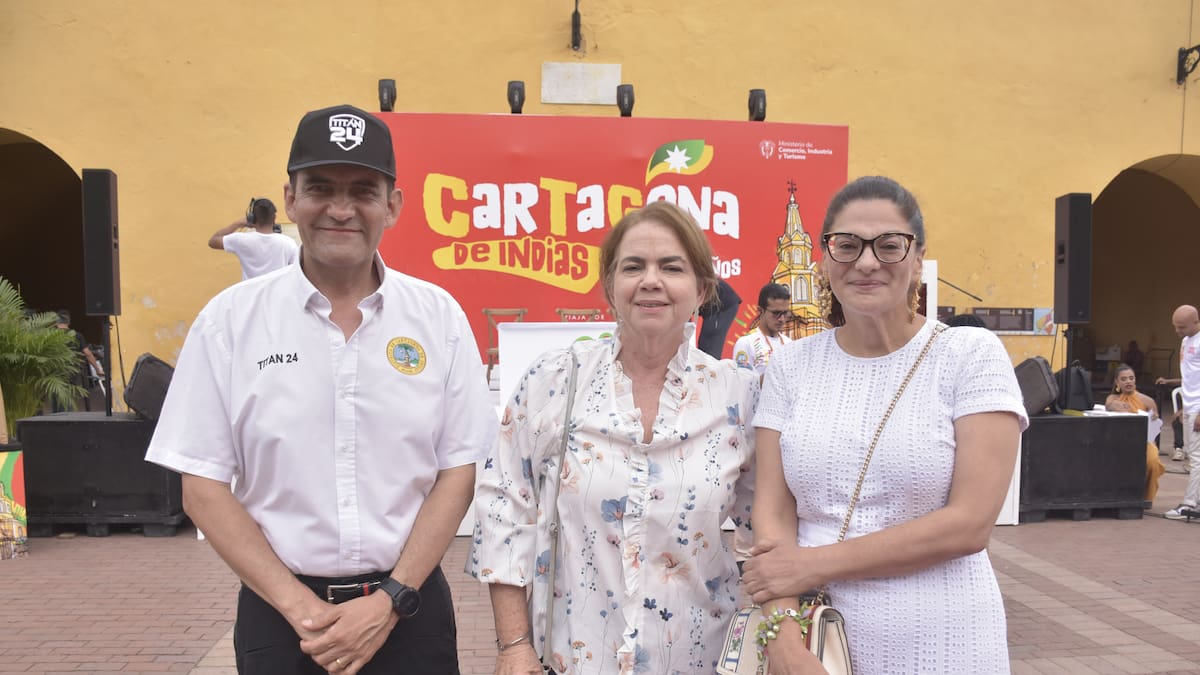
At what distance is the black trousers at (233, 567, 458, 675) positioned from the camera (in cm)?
164

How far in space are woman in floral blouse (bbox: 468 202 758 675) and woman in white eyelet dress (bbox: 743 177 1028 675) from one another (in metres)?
0.12

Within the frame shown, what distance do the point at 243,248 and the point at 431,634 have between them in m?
5.43

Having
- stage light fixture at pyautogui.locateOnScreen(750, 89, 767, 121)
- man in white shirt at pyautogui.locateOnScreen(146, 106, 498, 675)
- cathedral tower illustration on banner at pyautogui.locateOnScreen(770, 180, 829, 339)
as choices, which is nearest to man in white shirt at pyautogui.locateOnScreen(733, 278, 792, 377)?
cathedral tower illustration on banner at pyautogui.locateOnScreen(770, 180, 829, 339)

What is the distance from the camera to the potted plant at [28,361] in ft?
20.2

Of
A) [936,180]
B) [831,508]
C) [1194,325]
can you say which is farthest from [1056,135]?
[831,508]

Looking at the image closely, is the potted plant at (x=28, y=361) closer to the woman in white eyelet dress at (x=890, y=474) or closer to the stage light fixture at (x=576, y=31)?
the stage light fixture at (x=576, y=31)

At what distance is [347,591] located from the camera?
164 centimetres

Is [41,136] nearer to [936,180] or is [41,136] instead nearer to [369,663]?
[369,663]

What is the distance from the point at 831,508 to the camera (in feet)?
5.07

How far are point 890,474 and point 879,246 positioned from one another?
0.43 meters

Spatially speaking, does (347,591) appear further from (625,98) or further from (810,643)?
(625,98)

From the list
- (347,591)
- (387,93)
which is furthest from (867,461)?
(387,93)

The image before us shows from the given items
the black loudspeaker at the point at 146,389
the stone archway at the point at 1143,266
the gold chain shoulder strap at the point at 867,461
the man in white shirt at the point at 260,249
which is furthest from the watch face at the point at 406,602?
the stone archway at the point at 1143,266

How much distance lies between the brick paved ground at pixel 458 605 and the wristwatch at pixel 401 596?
6.71ft
